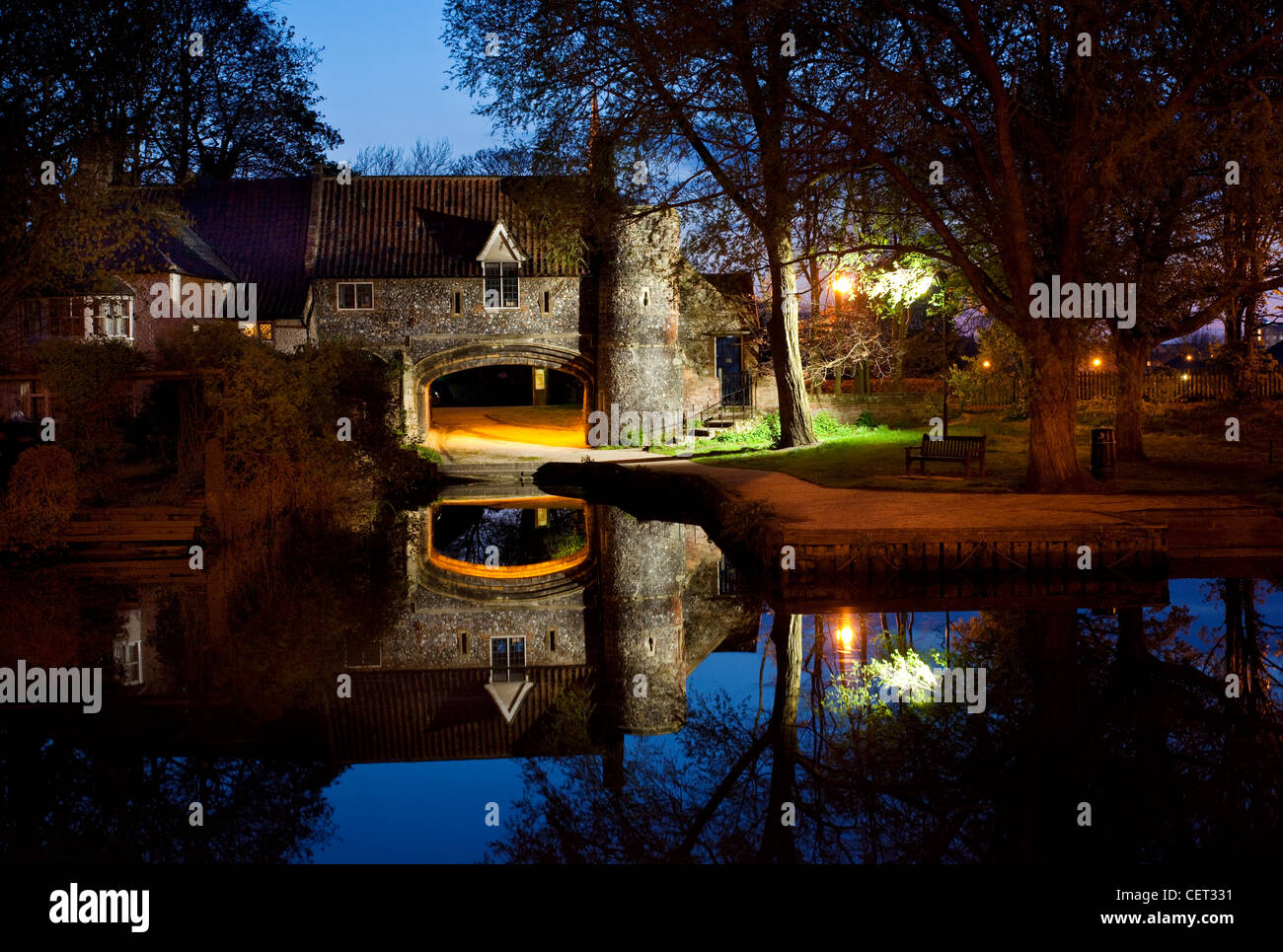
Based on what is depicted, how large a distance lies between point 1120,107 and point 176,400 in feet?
51.9

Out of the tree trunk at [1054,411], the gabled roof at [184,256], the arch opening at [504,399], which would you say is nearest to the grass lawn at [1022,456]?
the tree trunk at [1054,411]

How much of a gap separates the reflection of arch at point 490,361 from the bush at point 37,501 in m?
16.2

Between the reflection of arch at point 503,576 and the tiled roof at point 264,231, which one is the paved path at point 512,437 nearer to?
the tiled roof at point 264,231

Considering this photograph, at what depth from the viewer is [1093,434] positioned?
1805 cm

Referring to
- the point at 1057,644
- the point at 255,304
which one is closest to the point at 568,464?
the point at 255,304

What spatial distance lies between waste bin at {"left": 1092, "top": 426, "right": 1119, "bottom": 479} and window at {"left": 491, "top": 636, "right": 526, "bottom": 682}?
33.3 feet

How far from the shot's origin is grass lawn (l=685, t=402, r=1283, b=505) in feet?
59.5

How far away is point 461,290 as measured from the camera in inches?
1284

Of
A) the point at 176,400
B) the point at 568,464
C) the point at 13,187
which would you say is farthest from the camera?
the point at 568,464

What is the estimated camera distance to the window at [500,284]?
3262 cm

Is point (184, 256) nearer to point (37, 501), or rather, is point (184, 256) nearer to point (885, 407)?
point (37, 501)

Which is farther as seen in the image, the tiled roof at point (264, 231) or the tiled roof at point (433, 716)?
the tiled roof at point (264, 231)

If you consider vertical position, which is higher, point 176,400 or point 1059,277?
point 1059,277

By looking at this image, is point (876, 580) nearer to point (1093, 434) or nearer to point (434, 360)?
point (1093, 434)
